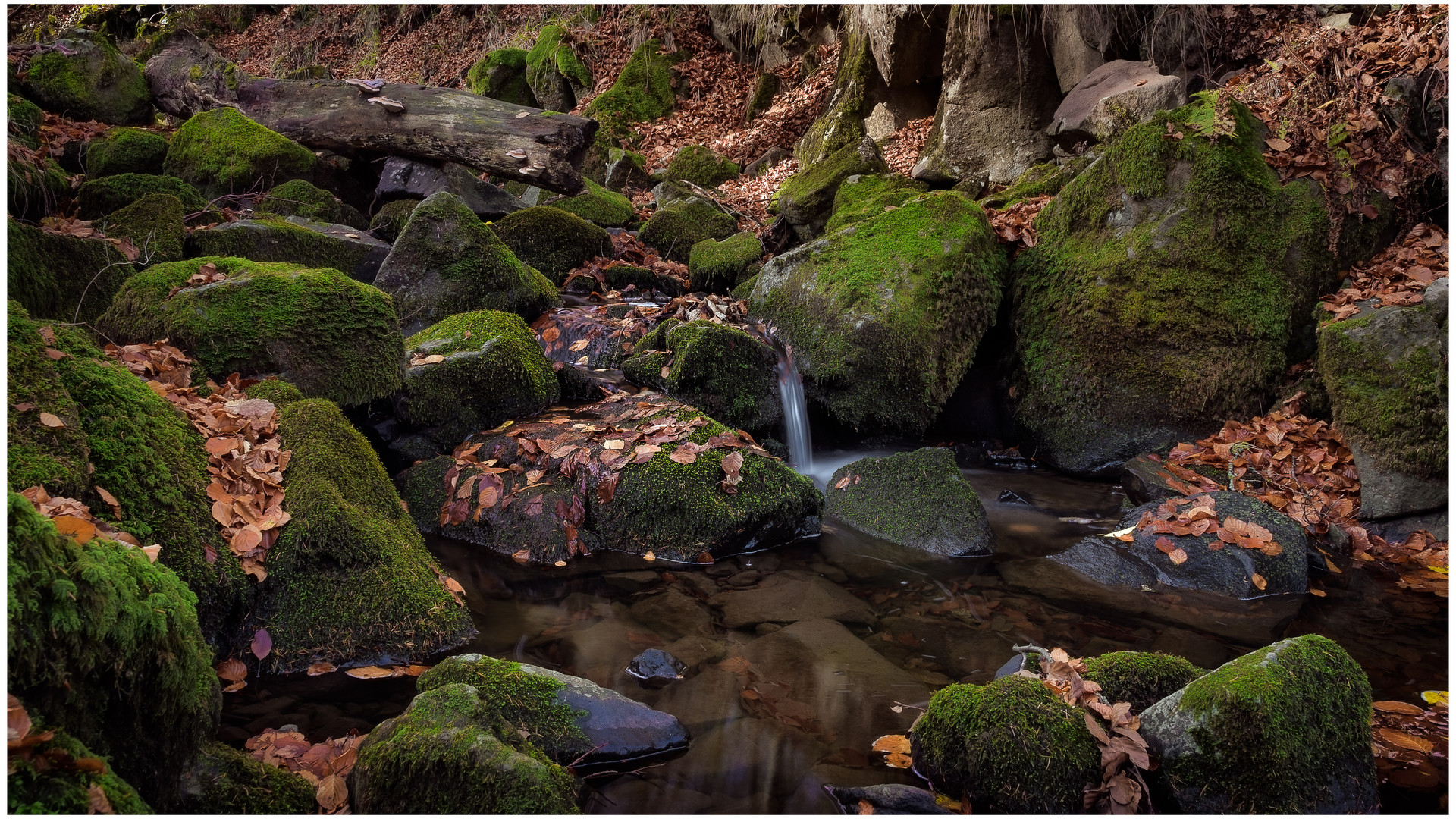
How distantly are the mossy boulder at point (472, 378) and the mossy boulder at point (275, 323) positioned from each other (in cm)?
34

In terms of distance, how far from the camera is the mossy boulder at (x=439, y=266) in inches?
290

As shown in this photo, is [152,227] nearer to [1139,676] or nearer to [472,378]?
[472,378]

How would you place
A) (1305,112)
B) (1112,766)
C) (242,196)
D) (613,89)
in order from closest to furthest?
(1112,766), (1305,112), (242,196), (613,89)

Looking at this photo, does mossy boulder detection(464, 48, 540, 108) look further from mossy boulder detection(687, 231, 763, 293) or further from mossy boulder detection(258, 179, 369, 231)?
mossy boulder detection(687, 231, 763, 293)

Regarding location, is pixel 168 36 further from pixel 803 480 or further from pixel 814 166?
pixel 803 480

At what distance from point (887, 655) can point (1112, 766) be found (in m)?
A: 1.36

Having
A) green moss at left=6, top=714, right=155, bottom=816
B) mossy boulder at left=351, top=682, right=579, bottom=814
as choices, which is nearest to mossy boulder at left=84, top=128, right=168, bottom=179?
mossy boulder at left=351, top=682, right=579, bottom=814

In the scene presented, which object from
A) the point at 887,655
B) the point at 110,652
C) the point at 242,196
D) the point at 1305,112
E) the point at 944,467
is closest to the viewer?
the point at 110,652

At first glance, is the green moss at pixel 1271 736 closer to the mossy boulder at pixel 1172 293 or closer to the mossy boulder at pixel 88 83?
the mossy boulder at pixel 1172 293

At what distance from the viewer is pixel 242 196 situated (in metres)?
9.05

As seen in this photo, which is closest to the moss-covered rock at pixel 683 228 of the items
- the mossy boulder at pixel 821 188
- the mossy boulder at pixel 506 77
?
the mossy boulder at pixel 821 188

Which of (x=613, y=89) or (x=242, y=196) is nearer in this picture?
(x=242, y=196)

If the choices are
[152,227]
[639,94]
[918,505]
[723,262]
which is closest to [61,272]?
[152,227]

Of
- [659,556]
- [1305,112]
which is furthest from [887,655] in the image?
[1305,112]
